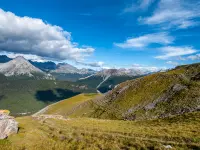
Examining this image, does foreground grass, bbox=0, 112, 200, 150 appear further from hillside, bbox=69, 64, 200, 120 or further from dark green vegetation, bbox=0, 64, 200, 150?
hillside, bbox=69, 64, 200, 120

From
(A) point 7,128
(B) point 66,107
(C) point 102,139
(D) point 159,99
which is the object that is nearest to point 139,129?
(C) point 102,139

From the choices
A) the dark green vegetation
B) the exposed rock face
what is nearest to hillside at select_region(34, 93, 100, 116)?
the dark green vegetation

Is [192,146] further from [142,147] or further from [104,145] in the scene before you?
[104,145]

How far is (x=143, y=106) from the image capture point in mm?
70875

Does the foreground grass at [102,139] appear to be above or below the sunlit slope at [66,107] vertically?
above

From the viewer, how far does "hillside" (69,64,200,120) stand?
192 ft

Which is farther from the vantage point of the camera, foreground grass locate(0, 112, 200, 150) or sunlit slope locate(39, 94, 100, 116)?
sunlit slope locate(39, 94, 100, 116)

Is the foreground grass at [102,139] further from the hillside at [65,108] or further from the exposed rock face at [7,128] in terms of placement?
the hillside at [65,108]

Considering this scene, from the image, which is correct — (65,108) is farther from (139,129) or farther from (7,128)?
(139,129)

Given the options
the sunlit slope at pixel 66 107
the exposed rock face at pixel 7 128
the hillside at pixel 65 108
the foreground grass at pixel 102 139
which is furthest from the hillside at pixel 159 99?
the exposed rock face at pixel 7 128

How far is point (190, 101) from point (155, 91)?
22.6 m

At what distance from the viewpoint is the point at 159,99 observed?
70.8 meters

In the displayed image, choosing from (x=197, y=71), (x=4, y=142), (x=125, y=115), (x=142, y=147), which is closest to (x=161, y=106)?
(x=125, y=115)

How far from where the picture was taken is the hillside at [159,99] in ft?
192
